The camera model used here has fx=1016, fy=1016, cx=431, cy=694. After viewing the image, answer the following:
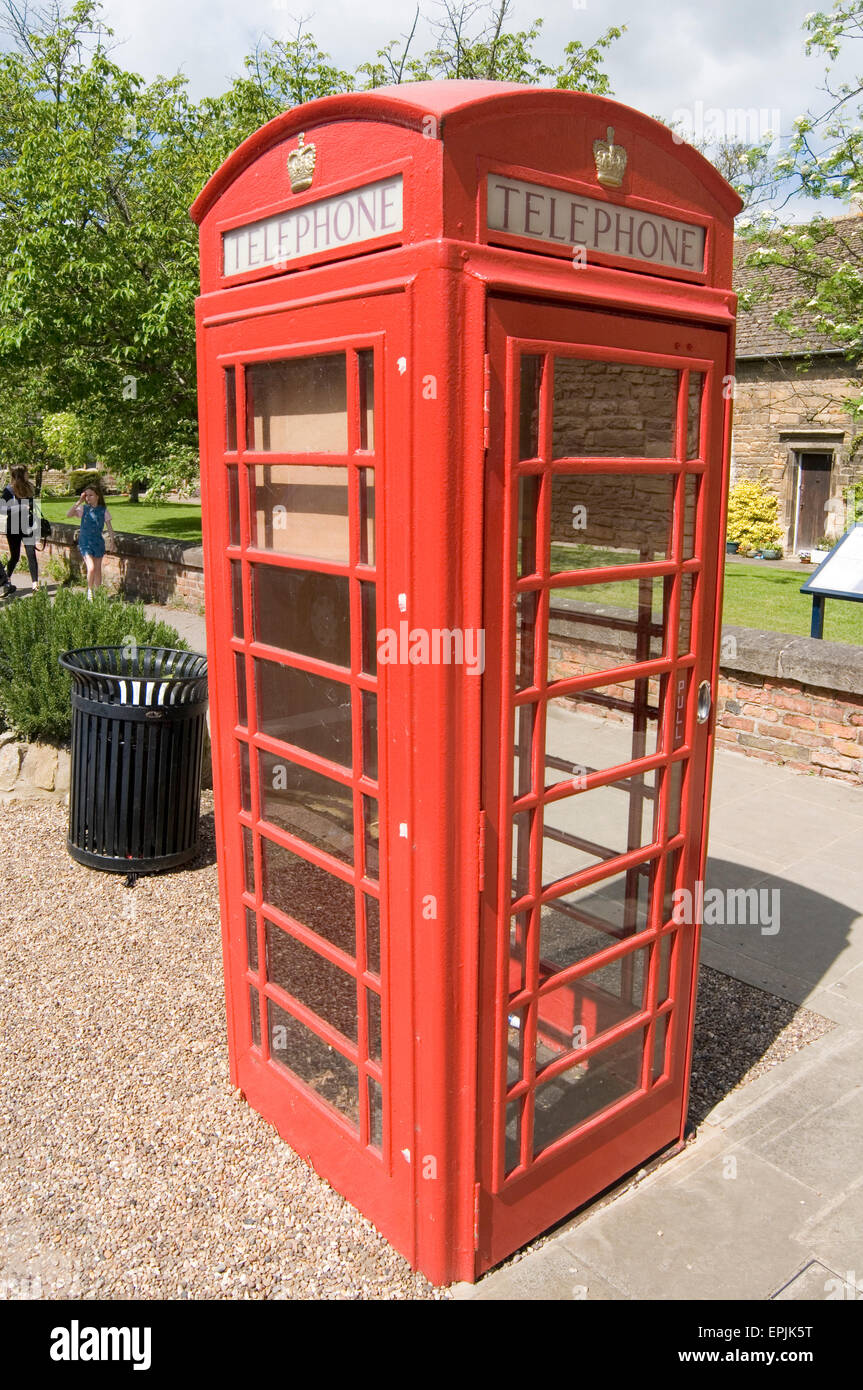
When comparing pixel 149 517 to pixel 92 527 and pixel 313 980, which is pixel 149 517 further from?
pixel 313 980

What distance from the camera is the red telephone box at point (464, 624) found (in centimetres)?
244

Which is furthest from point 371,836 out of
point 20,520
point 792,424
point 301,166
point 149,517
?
point 149,517

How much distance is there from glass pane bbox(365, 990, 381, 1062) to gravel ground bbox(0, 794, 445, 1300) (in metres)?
0.60

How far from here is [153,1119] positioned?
3.76 metres

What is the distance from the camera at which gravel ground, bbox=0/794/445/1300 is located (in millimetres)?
3035

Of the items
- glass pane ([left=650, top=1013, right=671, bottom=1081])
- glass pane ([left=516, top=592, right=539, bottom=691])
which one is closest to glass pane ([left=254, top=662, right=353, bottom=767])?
glass pane ([left=516, top=592, right=539, bottom=691])

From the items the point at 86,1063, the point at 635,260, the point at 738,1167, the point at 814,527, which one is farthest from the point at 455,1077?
the point at 814,527

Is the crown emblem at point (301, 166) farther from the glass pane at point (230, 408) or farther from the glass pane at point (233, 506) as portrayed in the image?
the glass pane at point (233, 506)

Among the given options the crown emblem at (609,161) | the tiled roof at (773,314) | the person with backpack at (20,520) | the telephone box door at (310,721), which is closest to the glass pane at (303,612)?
the telephone box door at (310,721)

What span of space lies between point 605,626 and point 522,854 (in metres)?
0.92

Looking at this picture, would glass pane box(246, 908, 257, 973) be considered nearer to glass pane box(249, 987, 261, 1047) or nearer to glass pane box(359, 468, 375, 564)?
glass pane box(249, 987, 261, 1047)

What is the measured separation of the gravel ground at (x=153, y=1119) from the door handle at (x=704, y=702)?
1.61 m

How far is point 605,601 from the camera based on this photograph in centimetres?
317

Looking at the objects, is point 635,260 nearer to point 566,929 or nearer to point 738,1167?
point 566,929
